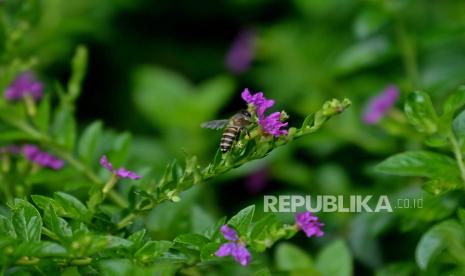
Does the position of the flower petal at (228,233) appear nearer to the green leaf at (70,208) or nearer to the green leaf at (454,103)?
the green leaf at (70,208)

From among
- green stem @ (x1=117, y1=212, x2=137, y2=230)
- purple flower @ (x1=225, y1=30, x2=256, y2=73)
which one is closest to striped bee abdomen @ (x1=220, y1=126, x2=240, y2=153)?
green stem @ (x1=117, y1=212, x2=137, y2=230)

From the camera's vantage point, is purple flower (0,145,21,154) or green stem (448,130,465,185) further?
purple flower (0,145,21,154)

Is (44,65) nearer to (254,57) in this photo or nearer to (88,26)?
(88,26)

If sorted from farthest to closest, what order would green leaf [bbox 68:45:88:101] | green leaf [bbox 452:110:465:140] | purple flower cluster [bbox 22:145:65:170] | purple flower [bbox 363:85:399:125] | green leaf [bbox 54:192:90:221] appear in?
purple flower [bbox 363:85:399:125], green leaf [bbox 68:45:88:101], purple flower cluster [bbox 22:145:65:170], green leaf [bbox 452:110:465:140], green leaf [bbox 54:192:90:221]

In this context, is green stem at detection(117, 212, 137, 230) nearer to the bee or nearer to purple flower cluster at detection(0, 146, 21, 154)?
the bee

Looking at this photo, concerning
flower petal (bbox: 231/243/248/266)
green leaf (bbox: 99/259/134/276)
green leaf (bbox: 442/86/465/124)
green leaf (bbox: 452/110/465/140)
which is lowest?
green leaf (bbox: 99/259/134/276)

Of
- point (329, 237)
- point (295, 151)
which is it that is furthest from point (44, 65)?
point (329, 237)

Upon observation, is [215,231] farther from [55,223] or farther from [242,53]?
[242,53]
